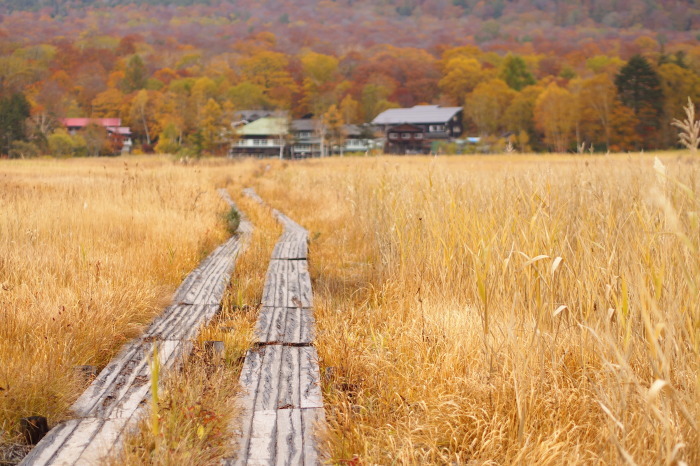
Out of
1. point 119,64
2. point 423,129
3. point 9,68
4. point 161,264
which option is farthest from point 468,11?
point 161,264

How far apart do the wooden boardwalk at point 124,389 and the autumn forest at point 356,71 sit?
13.1 metres

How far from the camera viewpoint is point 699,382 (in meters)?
1.59

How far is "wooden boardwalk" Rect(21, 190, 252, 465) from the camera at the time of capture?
193 centimetres

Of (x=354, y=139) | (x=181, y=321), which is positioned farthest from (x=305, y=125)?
(x=181, y=321)

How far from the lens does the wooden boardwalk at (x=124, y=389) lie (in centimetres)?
193

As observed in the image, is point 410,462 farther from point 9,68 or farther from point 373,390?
point 9,68

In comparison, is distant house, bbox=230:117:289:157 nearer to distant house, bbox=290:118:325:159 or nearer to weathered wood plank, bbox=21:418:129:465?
distant house, bbox=290:118:325:159

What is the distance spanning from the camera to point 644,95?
4425 cm

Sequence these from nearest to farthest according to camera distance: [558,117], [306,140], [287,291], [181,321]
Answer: [181,321] → [287,291] → [558,117] → [306,140]

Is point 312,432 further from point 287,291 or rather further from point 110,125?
point 110,125

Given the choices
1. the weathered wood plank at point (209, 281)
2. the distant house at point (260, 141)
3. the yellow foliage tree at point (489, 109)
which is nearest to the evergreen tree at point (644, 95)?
the yellow foliage tree at point (489, 109)

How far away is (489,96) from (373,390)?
75748 mm

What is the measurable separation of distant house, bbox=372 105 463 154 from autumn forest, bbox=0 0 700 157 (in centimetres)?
327

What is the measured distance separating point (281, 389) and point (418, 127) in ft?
234
